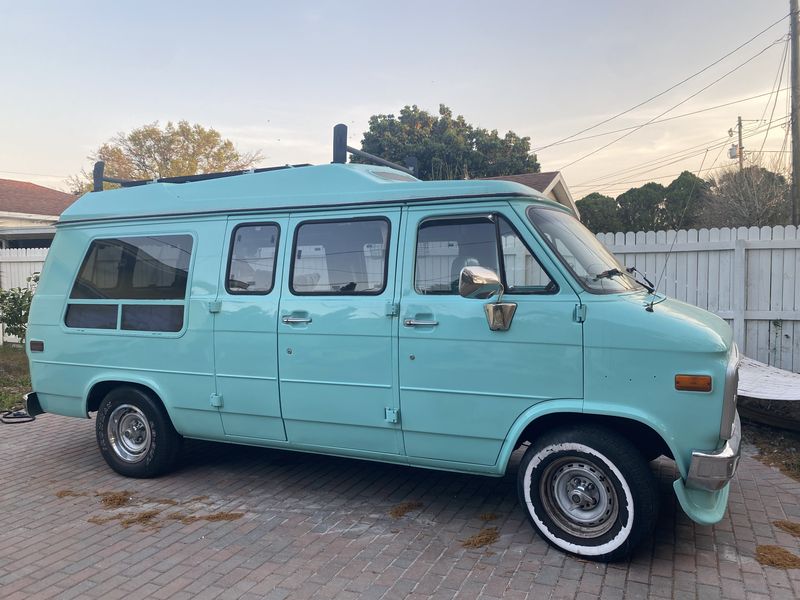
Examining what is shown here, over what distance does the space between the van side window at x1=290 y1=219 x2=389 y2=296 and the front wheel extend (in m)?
1.66

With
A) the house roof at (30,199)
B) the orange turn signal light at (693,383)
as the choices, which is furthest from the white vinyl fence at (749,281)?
the house roof at (30,199)

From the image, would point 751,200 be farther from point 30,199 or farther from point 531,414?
point 30,199

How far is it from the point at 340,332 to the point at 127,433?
2.61m

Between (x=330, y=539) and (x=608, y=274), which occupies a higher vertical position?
(x=608, y=274)

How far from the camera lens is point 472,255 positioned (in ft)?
13.7

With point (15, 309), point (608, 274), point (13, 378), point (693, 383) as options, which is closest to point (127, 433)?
point (608, 274)

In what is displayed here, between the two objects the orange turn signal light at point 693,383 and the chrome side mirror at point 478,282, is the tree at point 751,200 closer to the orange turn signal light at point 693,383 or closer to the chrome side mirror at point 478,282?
the orange turn signal light at point 693,383

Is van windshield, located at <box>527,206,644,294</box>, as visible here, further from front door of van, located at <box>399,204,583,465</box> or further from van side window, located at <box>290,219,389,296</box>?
van side window, located at <box>290,219,389,296</box>

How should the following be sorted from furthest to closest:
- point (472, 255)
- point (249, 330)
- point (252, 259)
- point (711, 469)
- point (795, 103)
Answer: point (795, 103), point (252, 259), point (249, 330), point (472, 255), point (711, 469)

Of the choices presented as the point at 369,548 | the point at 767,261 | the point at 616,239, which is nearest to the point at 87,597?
the point at 369,548

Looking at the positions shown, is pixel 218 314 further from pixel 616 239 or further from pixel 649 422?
pixel 616 239

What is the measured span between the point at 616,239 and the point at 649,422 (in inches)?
223

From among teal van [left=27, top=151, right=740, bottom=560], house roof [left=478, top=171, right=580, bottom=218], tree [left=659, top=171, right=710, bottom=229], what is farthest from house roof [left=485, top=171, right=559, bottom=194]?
tree [left=659, top=171, right=710, bottom=229]

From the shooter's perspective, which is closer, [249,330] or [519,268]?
[519,268]
